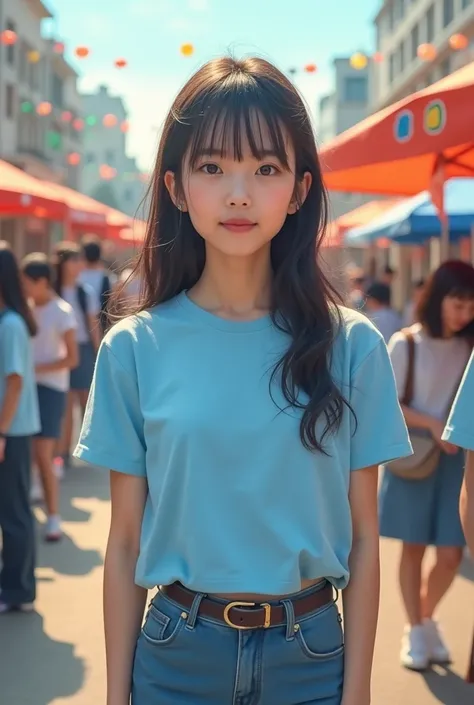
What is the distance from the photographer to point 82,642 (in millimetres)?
4781

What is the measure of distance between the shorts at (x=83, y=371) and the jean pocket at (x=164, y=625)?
24.5 ft

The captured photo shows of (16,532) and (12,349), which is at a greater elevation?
(12,349)

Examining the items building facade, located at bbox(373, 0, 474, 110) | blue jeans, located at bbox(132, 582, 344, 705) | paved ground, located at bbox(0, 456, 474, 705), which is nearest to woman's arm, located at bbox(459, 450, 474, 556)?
blue jeans, located at bbox(132, 582, 344, 705)

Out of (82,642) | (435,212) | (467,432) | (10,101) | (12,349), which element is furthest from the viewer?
(10,101)

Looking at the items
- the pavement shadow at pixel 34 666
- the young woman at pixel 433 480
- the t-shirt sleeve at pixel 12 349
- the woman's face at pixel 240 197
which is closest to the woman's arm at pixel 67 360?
the t-shirt sleeve at pixel 12 349

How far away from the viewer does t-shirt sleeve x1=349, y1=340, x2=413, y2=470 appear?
189 centimetres

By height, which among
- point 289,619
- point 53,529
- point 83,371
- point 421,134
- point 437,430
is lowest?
point 53,529

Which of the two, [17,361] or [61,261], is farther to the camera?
[61,261]

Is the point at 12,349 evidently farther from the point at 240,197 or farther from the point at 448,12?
the point at 448,12

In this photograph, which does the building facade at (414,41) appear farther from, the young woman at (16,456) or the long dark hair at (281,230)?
the long dark hair at (281,230)

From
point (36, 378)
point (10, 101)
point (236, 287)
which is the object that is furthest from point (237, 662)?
point (10, 101)

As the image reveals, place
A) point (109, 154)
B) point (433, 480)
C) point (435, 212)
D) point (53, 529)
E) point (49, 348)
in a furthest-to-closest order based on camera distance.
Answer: point (109, 154), point (435, 212), point (49, 348), point (53, 529), point (433, 480)

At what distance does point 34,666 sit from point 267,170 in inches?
127

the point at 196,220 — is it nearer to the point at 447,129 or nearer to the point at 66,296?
the point at 447,129
